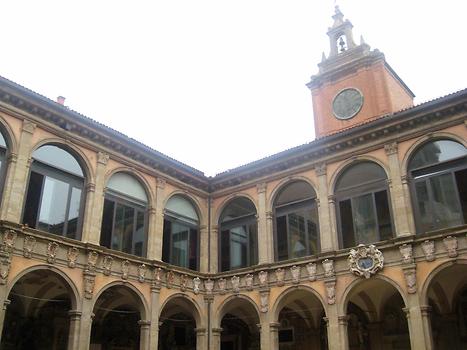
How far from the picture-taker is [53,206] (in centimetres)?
1547

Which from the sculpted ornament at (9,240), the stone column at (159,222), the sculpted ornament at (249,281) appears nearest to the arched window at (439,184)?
the sculpted ornament at (249,281)

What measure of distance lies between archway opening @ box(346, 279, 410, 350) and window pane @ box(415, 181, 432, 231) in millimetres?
2818

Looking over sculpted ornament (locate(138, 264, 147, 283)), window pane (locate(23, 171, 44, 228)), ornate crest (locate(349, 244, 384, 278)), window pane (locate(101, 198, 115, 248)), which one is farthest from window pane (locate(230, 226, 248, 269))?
window pane (locate(23, 171, 44, 228))

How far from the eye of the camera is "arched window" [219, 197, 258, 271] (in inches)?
766

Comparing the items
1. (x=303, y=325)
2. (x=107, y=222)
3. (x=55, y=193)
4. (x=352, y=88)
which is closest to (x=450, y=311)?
(x=303, y=325)

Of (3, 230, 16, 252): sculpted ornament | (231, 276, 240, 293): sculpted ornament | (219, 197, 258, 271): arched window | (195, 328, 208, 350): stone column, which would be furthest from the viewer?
(219, 197, 258, 271): arched window

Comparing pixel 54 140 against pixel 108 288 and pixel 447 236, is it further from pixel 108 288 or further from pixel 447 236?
pixel 447 236

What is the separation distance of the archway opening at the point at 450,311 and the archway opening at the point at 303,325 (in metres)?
4.01

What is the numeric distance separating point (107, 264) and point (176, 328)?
6.12 meters

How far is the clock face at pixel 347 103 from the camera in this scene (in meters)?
23.9

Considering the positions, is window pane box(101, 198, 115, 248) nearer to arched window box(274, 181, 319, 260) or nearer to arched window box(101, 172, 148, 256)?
arched window box(101, 172, 148, 256)

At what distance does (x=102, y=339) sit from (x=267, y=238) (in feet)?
23.2

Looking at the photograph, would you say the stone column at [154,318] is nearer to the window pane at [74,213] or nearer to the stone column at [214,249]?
the stone column at [214,249]

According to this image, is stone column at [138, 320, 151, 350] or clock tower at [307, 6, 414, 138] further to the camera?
clock tower at [307, 6, 414, 138]
